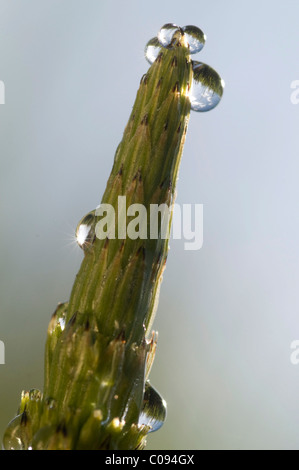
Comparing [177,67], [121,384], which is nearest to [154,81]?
[177,67]

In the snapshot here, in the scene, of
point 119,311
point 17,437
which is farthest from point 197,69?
point 17,437

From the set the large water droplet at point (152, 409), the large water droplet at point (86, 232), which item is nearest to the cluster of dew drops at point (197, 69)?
the large water droplet at point (86, 232)

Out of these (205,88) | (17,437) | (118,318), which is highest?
(205,88)

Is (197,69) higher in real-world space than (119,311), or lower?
higher

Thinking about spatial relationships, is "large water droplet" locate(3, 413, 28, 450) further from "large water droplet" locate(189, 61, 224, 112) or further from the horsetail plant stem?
"large water droplet" locate(189, 61, 224, 112)

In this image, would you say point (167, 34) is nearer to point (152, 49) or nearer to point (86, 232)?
point (152, 49)

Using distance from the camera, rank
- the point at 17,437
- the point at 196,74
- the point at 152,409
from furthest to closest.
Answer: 1. the point at 196,74
2. the point at 152,409
3. the point at 17,437

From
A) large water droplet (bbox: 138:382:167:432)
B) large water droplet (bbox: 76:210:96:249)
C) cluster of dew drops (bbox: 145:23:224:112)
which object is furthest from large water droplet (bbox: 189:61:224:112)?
large water droplet (bbox: 138:382:167:432)
